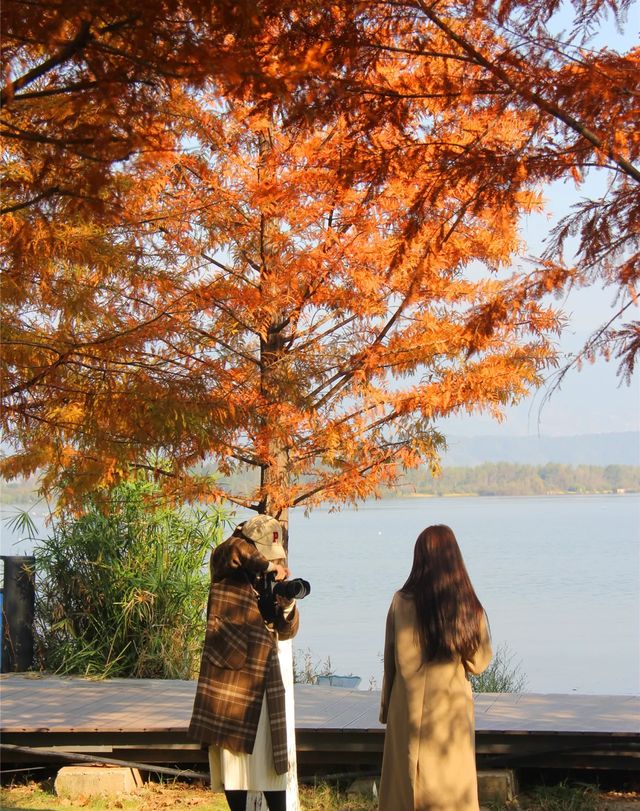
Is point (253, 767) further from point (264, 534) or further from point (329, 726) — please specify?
point (329, 726)

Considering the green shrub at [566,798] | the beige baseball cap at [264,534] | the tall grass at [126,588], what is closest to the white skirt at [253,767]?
the beige baseball cap at [264,534]

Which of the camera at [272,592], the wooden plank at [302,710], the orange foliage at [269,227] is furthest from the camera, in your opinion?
the wooden plank at [302,710]

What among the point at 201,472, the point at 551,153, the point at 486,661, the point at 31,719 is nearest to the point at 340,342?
the point at 201,472

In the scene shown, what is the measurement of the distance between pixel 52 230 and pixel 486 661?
2.96 m

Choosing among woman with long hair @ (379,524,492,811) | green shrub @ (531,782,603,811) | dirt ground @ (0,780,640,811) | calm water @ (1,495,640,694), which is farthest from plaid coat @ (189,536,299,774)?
calm water @ (1,495,640,694)

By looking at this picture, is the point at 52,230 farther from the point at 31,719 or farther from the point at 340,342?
the point at 340,342

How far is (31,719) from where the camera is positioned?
7656 millimetres

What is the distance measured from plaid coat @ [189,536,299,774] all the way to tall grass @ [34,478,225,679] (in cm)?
468

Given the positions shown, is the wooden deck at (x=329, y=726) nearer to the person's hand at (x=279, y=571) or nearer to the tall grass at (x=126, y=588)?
the tall grass at (x=126, y=588)

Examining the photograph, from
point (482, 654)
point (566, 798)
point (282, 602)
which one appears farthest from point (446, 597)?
point (566, 798)

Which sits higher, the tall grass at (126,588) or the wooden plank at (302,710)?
the tall grass at (126,588)

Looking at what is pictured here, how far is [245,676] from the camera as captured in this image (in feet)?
17.1

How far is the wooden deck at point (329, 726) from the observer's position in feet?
20.9

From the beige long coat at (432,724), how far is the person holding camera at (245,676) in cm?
73
